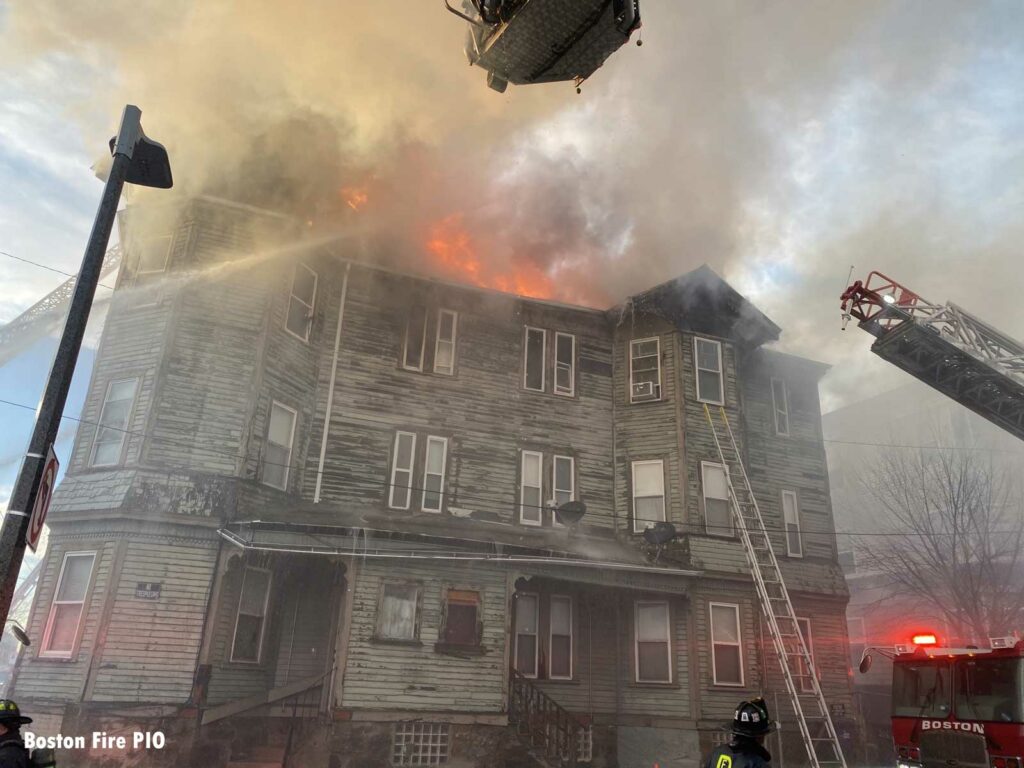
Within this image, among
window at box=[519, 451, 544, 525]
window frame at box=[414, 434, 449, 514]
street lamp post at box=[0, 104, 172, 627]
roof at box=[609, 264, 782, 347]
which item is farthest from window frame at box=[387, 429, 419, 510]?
street lamp post at box=[0, 104, 172, 627]

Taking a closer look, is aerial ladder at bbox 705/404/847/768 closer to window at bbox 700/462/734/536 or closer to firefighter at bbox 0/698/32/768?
window at bbox 700/462/734/536

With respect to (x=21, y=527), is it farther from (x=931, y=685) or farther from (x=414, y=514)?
(x=414, y=514)

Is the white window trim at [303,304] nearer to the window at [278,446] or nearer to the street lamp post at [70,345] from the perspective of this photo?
the window at [278,446]

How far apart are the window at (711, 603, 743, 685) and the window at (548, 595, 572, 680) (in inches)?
124

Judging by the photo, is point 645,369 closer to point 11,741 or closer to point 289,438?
point 289,438

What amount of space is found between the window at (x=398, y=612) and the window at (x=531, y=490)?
367 centimetres

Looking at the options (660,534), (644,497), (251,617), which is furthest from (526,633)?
(251,617)

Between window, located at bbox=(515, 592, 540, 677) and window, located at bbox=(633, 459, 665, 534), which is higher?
window, located at bbox=(633, 459, 665, 534)

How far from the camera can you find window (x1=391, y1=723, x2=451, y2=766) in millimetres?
13570

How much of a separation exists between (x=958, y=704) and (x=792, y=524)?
9.50 metres

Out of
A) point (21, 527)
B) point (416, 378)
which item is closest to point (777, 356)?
point (416, 378)

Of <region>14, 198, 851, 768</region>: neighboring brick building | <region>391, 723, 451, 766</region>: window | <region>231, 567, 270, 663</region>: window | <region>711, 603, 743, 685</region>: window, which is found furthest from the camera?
<region>711, 603, 743, 685</region>: window

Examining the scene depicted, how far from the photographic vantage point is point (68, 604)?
13.1 meters

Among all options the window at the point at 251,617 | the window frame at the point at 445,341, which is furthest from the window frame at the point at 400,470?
the window at the point at 251,617
